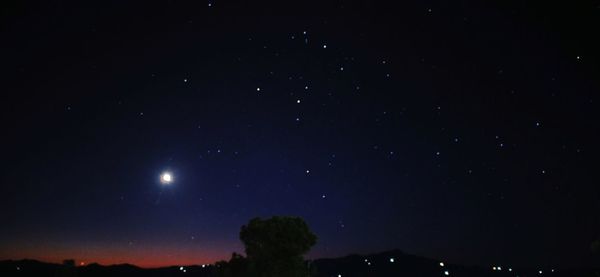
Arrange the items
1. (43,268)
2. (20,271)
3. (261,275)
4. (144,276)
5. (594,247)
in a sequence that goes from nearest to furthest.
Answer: (594,247), (261,275), (20,271), (43,268), (144,276)

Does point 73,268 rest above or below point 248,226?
below

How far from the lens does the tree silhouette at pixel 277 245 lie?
31.3 metres

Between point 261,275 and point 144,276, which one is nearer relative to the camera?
point 261,275

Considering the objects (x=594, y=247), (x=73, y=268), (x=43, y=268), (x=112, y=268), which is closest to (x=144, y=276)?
(x=112, y=268)

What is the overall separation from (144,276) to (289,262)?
612 ft

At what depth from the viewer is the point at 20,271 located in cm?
16338

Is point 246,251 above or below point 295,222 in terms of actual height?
below

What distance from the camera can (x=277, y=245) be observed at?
104 ft

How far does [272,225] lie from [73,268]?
569 inches

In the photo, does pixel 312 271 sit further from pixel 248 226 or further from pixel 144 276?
pixel 144 276

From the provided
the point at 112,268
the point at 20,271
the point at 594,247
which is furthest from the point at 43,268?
the point at 594,247

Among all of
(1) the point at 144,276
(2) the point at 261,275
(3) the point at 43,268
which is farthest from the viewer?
(1) the point at 144,276

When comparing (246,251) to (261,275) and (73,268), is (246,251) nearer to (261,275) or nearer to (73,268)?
(261,275)

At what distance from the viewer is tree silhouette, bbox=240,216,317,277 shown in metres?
31.3
